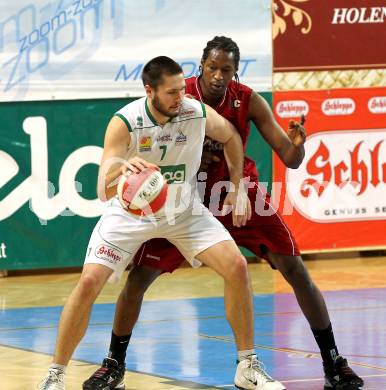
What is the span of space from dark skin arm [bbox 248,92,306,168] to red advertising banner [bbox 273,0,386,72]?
5.30 m

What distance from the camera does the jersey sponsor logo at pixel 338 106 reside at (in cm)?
1300

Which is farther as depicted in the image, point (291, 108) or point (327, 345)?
point (291, 108)

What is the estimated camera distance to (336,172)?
42.8 feet

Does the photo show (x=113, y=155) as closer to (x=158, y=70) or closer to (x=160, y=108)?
(x=160, y=108)

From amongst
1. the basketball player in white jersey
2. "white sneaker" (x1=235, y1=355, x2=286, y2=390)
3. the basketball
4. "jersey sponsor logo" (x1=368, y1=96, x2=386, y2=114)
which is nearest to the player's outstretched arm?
the basketball player in white jersey

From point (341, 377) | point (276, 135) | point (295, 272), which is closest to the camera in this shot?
point (341, 377)

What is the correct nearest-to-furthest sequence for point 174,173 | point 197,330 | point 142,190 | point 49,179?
1. point 142,190
2. point 174,173
3. point 197,330
4. point 49,179

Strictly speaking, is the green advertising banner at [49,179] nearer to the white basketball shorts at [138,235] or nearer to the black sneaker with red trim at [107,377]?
the black sneaker with red trim at [107,377]

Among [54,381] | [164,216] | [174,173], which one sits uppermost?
[174,173]

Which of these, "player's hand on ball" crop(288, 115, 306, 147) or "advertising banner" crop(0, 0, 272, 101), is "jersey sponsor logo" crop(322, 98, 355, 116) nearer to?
"advertising banner" crop(0, 0, 272, 101)

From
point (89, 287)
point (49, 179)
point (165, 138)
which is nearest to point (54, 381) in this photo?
point (89, 287)

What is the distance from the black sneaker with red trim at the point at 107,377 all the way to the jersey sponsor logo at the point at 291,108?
5.91 metres

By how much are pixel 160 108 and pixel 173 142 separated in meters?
0.22

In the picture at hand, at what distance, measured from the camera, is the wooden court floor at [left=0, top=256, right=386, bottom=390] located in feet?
25.2
